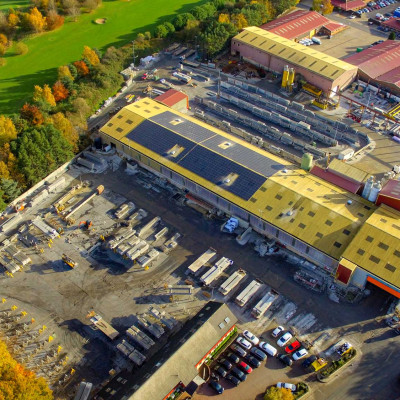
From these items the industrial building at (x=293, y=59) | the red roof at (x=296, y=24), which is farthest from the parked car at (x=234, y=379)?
the red roof at (x=296, y=24)

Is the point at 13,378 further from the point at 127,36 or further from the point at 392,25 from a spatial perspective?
the point at 392,25

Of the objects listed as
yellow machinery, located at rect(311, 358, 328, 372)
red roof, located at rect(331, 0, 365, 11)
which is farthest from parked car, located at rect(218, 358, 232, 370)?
red roof, located at rect(331, 0, 365, 11)

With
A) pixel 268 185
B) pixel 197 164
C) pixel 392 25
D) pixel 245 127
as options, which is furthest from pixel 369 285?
pixel 392 25

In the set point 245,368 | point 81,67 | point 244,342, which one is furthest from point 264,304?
point 81,67

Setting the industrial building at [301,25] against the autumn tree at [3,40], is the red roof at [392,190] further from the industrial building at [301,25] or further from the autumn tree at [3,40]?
the autumn tree at [3,40]

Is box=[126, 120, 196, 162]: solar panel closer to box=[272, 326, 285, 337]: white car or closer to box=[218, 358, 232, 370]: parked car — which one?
box=[272, 326, 285, 337]: white car

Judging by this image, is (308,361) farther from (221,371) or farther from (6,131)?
(6,131)
